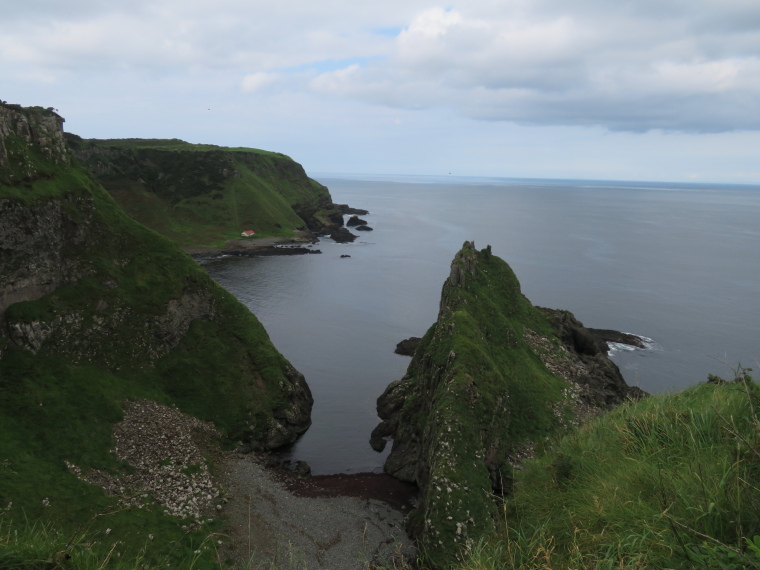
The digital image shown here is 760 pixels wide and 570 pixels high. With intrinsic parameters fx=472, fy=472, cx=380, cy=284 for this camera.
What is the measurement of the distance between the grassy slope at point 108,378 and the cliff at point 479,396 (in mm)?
17116

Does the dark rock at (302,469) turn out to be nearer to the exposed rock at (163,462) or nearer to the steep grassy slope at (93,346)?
the steep grassy slope at (93,346)

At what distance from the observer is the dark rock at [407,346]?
8338cm

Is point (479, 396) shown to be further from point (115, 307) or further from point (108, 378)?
point (115, 307)

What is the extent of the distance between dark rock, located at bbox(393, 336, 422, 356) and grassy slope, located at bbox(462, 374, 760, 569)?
70.7 meters

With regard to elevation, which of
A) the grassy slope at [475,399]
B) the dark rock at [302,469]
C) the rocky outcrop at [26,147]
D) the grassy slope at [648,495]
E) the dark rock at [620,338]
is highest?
the rocky outcrop at [26,147]

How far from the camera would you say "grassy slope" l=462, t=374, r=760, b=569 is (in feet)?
19.4

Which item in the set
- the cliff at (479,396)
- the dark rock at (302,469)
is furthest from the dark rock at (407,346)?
the dark rock at (302,469)

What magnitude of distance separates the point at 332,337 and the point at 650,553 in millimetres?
86874

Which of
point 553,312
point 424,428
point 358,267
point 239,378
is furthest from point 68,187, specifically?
point 358,267

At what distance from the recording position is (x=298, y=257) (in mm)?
163750

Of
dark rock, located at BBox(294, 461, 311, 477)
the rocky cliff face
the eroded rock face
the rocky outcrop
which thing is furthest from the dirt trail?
the rocky outcrop

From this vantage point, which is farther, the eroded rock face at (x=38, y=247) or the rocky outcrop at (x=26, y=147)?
the rocky outcrop at (x=26, y=147)

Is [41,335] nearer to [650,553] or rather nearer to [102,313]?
[102,313]

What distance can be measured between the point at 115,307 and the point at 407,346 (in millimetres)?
47620
